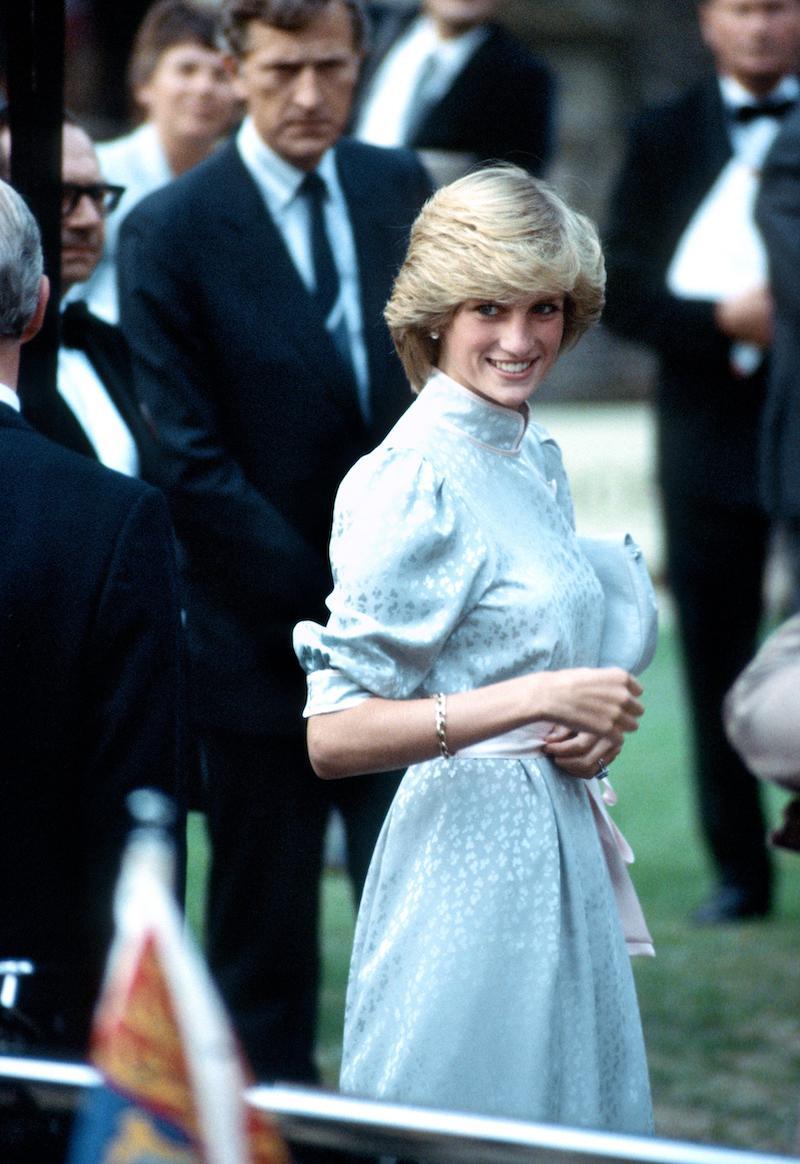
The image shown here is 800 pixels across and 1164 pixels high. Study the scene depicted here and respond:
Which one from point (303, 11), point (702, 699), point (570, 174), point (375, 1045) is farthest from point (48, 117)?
point (570, 174)

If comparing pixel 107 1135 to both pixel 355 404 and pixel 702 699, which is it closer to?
pixel 355 404

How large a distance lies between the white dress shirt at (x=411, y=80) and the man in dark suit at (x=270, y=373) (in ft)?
6.66

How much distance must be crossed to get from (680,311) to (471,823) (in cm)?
304

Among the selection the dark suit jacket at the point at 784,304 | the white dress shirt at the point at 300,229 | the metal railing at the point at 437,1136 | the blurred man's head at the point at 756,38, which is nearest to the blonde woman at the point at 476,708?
the metal railing at the point at 437,1136

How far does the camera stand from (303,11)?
3.54 metres

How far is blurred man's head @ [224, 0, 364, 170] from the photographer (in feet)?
11.6

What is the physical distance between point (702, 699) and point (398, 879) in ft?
10.3

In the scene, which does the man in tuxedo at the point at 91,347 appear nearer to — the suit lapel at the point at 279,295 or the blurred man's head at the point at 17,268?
the suit lapel at the point at 279,295

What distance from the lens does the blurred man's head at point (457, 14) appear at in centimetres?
579

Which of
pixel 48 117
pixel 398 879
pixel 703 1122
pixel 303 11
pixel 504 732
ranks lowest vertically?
pixel 703 1122

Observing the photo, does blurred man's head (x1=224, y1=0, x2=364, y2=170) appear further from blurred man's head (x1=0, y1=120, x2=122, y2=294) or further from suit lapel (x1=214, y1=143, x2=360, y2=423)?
blurred man's head (x1=0, y1=120, x2=122, y2=294)

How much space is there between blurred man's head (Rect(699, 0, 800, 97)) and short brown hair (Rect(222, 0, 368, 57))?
6.17ft

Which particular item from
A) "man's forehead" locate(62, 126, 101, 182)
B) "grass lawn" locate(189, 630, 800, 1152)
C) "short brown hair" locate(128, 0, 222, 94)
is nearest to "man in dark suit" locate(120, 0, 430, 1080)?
"man's forehead" locate(62, 126, 101, 182)

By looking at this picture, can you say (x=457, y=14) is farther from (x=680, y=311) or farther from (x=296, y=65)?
(x=296, y=65)
